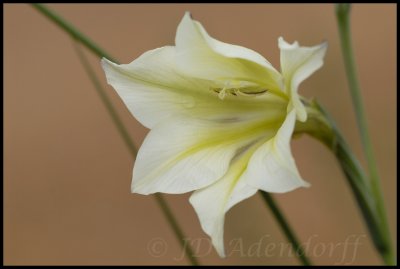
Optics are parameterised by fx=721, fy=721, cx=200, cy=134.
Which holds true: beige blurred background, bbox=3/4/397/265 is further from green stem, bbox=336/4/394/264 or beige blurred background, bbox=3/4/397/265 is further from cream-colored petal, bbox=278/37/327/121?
cream-colored petal, bbox=278/37/327/121

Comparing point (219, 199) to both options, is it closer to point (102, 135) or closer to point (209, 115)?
point (209, 115)

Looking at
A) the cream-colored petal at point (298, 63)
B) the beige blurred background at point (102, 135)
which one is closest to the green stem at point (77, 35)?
the cream-colored petal at point (298, 63)

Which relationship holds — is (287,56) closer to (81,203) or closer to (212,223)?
(212,223)

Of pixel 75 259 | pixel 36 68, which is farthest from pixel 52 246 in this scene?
pixel 36 68

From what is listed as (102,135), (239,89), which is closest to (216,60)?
(239,89)

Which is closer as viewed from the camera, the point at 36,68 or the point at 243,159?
the point at 243,159

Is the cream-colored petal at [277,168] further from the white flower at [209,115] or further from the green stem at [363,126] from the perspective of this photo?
the green stem at [363,126]
